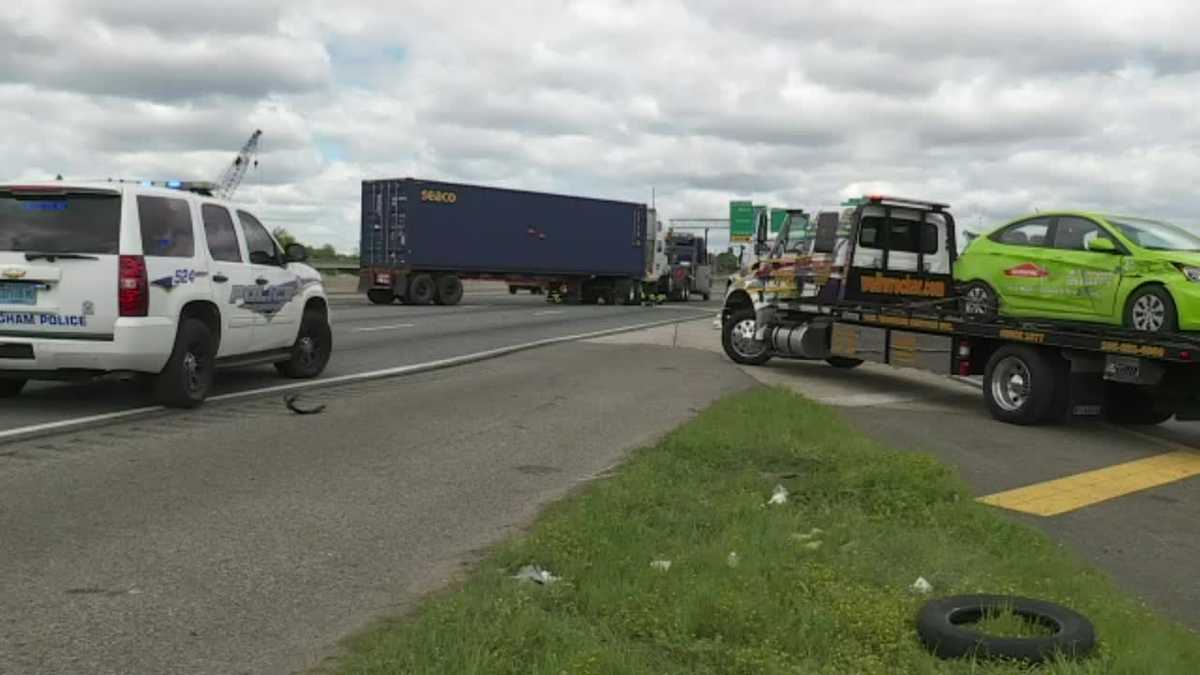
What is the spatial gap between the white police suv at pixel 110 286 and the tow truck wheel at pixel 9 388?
0.07 metres

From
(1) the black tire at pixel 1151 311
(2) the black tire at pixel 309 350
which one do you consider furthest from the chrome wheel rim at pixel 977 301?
(2) the black tire at pixel 309 350

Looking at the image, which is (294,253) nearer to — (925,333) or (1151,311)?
(925,333)

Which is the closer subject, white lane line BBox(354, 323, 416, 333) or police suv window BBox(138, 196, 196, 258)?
police suv window BBox(138, 196, 196, 258)

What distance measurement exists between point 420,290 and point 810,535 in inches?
1144

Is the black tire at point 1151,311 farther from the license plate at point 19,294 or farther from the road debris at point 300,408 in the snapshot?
the license plate at point 19,294

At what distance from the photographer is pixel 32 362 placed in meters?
8.91

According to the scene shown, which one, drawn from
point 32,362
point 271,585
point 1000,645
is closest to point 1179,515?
point 1000,645

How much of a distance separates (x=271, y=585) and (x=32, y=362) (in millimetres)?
5250

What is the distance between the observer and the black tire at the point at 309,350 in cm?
1225

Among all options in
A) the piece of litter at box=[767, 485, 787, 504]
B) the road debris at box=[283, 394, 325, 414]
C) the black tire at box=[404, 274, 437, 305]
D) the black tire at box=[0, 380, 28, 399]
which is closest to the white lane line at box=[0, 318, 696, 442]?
the road debris at box=[283, 394, 325, 414]

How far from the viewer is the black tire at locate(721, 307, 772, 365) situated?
17109mm

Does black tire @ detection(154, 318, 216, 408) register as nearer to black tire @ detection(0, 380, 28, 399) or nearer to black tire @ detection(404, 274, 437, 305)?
black tire @ detection(0, 380, 28, 399)

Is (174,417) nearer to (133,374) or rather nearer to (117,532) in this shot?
(133,374)

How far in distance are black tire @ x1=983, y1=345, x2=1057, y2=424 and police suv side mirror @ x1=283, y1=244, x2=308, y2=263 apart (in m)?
7.89
